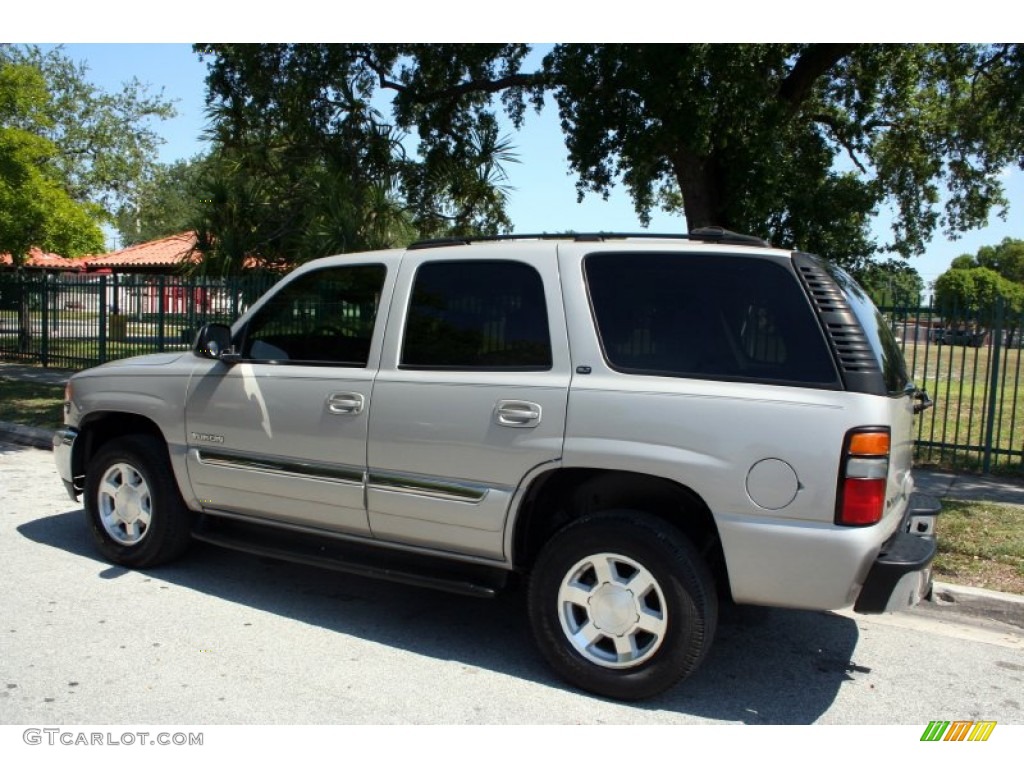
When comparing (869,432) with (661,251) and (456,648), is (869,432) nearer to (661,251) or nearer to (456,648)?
(661,251)

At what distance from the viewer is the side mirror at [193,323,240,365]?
4.90 meters

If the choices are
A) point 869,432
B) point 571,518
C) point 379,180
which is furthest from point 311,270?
point 379,180

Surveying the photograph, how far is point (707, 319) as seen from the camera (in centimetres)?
377

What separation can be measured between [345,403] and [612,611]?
5.61ft

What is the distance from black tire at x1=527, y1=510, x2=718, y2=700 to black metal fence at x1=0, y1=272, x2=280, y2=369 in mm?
10118

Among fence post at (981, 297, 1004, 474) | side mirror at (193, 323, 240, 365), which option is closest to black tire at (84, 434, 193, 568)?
side mirror at (193, 323, 240, 365)

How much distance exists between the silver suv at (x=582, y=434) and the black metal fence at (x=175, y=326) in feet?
18.1

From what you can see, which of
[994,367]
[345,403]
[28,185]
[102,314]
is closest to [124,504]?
[345,403]

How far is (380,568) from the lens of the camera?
14.3ft

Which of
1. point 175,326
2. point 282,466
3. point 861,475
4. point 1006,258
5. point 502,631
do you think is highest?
point 1006,258

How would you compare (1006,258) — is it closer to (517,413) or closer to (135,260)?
(135,260)

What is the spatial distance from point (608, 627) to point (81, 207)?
1711cm

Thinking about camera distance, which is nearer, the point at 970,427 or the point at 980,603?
the point at 980,603

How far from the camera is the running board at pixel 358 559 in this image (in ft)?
13.7
